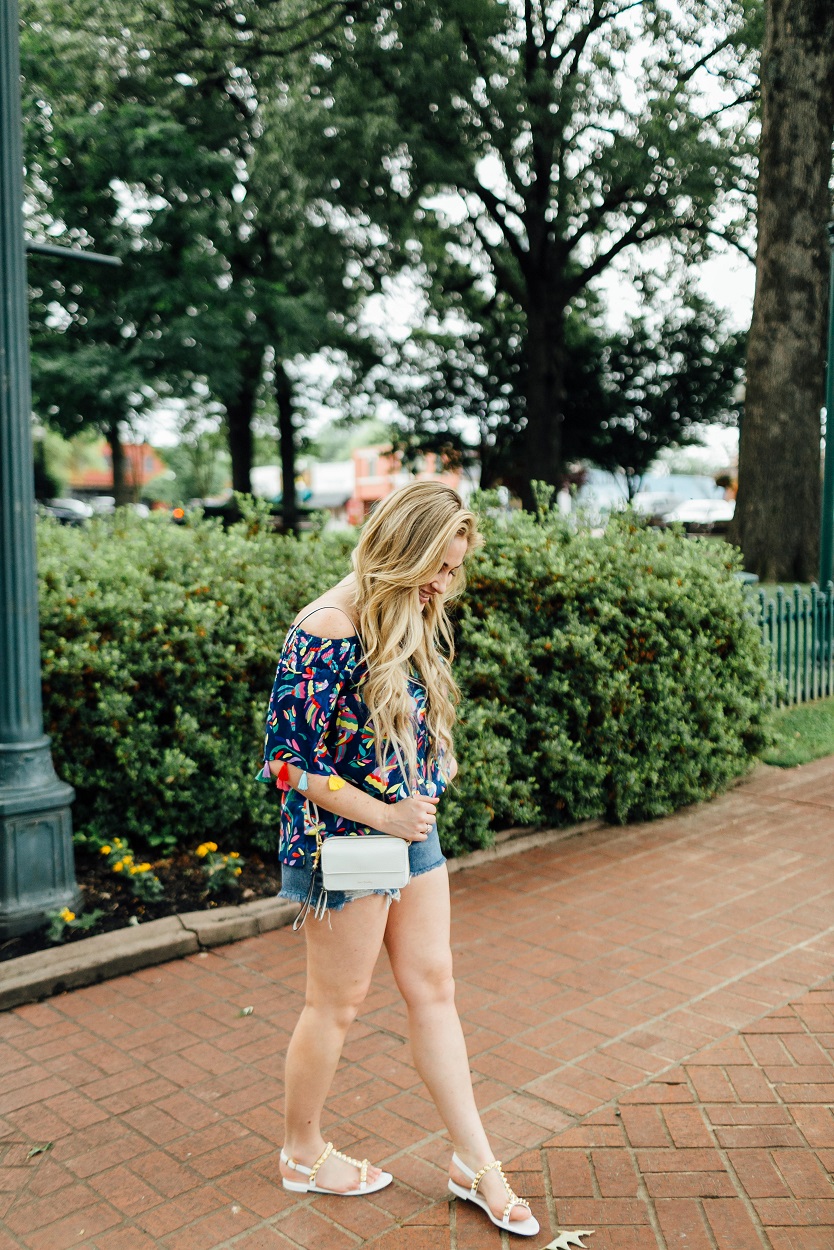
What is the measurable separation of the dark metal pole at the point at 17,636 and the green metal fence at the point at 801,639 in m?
5.76

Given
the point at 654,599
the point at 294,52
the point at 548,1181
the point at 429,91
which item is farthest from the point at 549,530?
the point at 294,52

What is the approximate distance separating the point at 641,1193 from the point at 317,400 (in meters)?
27.5

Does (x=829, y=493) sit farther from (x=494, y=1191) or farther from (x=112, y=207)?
(x=112, y=207)

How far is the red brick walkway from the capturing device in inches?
111

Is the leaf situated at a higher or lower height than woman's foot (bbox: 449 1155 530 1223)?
lower

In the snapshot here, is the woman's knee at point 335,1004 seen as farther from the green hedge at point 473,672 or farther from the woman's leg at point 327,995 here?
the green hedge at point 473,672

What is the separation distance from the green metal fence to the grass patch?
0.15 m

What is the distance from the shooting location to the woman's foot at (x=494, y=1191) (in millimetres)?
2740

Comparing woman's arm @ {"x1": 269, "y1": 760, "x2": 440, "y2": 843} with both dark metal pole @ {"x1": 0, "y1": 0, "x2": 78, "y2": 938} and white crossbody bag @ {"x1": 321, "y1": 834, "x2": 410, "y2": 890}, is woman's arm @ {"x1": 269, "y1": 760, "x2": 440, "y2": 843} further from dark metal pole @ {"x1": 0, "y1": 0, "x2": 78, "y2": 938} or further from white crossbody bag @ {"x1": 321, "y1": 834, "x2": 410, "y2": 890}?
dark metal pole @ {"x1": 0, "y1": 0, "x2": 78, "y2": 938}

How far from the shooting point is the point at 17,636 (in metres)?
4.53

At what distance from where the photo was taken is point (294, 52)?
65.2 ft

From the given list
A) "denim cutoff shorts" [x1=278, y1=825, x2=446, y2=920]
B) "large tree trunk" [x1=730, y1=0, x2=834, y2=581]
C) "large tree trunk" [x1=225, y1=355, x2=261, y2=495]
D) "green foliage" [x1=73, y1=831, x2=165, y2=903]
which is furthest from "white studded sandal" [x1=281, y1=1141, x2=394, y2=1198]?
"large tree trunk" [x1=225, y1=355, x2=261, y2=495]

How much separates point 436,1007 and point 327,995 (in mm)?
294

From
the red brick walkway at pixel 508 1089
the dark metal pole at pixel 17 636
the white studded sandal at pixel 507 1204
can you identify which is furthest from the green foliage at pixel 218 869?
the white studded sandal at pixel 507 1204
